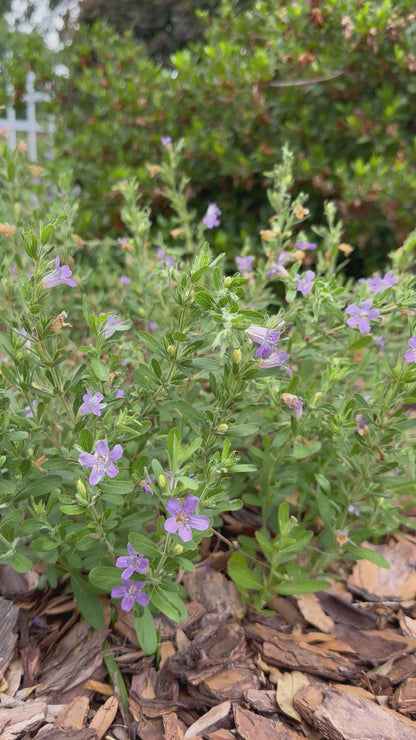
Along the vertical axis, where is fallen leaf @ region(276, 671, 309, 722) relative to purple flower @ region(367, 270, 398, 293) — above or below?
below

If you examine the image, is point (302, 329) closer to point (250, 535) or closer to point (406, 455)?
point (406, 455)

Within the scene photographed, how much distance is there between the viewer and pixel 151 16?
22.4 feet

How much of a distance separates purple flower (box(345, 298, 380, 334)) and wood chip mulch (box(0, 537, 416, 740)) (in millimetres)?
979

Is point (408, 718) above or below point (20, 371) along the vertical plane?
below

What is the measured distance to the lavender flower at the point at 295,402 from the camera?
169 centimetres

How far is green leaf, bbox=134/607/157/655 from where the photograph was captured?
1.54 metres

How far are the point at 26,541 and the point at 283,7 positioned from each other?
408 cm

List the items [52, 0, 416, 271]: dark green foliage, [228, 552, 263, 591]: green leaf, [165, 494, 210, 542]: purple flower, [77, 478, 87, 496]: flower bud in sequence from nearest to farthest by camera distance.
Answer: [165, 494, 210, 542]: purple flower, [77, 478, 87, 496]: flower bud, [228, 552, 263, 591]: green leaf, [52, 0, 416, 271]: dark green foliage

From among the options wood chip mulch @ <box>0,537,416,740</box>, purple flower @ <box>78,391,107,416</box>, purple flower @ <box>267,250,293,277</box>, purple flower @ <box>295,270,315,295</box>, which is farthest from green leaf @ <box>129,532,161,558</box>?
purple flower @ <box>267,250,293,277</box>

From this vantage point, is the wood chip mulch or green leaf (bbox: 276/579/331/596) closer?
the wood chip mulch

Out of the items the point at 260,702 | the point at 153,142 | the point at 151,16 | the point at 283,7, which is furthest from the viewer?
the point at 151,16

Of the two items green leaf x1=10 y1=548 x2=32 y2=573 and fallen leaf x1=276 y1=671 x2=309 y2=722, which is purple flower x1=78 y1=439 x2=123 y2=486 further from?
fallen leaf x1=276 y1=671 x2=309 y2=722

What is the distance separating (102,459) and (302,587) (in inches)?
33.7

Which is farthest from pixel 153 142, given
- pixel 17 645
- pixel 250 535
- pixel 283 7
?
pixel 17 645
